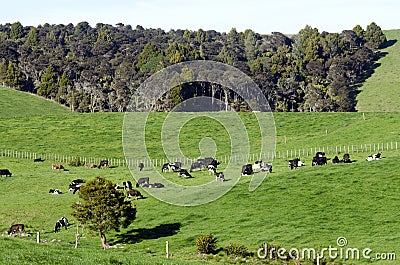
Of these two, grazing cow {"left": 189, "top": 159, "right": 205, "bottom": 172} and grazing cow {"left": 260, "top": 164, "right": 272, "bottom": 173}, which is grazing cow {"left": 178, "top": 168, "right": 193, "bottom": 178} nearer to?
grazing cow {"left": 189, "top": 159, "right": 205, "bottom": 172}

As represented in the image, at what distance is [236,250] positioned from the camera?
34.4 meters

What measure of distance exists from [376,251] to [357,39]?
167435 millimetres

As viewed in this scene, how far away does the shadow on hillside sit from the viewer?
1570 inches

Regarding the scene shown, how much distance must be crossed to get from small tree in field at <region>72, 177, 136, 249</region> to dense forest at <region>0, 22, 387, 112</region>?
9182 cm

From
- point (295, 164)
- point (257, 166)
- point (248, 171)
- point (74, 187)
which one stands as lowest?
point (74, 187)

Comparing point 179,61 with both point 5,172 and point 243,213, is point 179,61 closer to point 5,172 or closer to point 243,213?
point 5,172

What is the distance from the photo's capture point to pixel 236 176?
57719 mm

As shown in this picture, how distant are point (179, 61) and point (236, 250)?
407 ft

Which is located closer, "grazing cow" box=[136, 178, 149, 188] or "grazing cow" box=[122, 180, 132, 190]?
"grazing cow" box=[122, 180, 132, 190]

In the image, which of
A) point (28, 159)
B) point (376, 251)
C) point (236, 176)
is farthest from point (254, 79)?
point (376, 251)

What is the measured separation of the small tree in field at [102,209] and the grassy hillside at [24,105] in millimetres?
85303

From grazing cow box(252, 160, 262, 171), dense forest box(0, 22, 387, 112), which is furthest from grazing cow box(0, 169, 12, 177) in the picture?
dense forest box(0, 22, 387, 112)

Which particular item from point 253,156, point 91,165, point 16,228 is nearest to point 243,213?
point 16,228

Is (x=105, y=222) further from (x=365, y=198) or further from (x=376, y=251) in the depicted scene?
(x=365, y=198)
